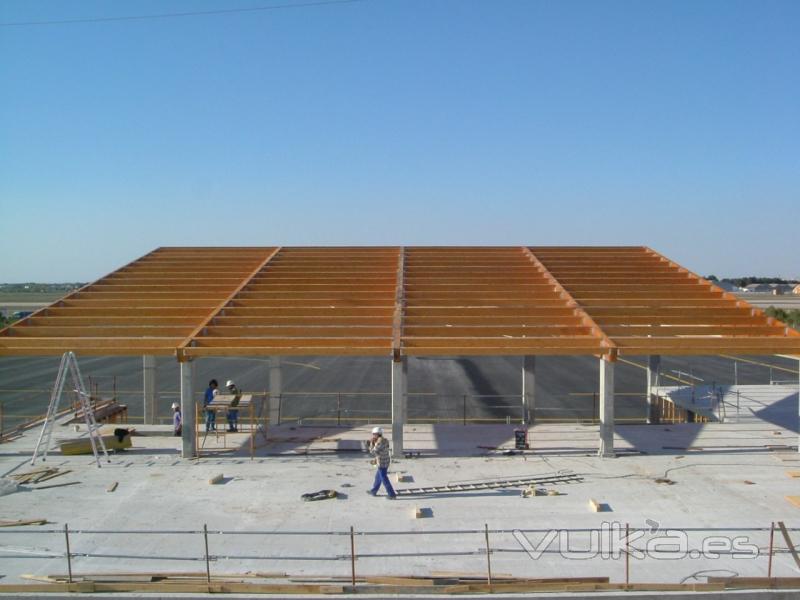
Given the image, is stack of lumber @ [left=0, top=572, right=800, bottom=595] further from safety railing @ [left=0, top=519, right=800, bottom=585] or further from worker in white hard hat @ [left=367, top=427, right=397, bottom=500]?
worker in white hard hat @ [left=367, top=427, right=397, bottom=500]

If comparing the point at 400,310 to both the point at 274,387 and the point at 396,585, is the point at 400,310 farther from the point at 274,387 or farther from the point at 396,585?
the point at 396,585

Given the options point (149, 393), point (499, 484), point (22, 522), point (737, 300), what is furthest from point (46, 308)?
point (737, 300)

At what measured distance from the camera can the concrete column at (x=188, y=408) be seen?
14.3 m

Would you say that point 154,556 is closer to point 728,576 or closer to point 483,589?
point 483,589

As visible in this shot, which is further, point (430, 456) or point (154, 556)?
point (430, 456)

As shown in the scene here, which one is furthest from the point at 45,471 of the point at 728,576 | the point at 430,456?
the point at 728,576

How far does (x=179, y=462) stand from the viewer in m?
14.3

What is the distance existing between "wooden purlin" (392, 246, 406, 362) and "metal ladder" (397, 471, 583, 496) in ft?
9.98

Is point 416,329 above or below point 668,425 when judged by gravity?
above

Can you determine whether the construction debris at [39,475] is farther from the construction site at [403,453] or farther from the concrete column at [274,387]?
the concrete column at [274,387]

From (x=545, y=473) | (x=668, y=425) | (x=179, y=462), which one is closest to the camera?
(x=545, y=473)

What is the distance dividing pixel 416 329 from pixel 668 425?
27.3 ft

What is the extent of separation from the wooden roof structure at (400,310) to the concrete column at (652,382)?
3274mm
